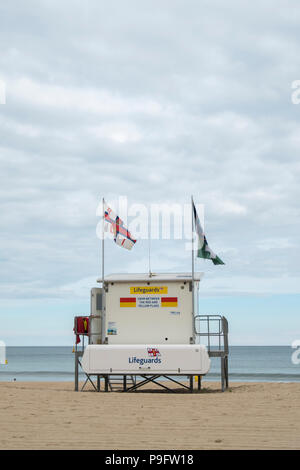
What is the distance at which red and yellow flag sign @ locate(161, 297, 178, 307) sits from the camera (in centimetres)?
1827

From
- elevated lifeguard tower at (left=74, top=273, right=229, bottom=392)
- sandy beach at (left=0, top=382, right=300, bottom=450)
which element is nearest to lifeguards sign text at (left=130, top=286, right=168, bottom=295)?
elevated lifeguard tower at (left=74, top=273, right=229, bottom=392)

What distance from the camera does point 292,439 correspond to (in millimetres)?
8219

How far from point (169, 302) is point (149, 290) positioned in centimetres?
72

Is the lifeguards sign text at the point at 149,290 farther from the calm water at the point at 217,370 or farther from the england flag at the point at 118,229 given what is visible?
the calm water at the point at 217,370

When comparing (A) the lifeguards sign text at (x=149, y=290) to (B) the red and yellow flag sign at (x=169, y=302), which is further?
(A) the lifeguards sign text at (x=149, y=290)

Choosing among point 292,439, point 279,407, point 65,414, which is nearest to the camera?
point 292,439

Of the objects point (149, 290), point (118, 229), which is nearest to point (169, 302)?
point (149, 290)

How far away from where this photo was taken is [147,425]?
31.5 ft

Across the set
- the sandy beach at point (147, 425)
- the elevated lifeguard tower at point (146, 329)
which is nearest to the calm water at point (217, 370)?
the elevated lifeguard tower at point (146, 329)

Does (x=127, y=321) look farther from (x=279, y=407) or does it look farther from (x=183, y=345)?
(x=279, y=407)

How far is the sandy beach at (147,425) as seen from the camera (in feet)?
26.2

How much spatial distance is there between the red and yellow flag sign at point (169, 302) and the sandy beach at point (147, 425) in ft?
15.9
